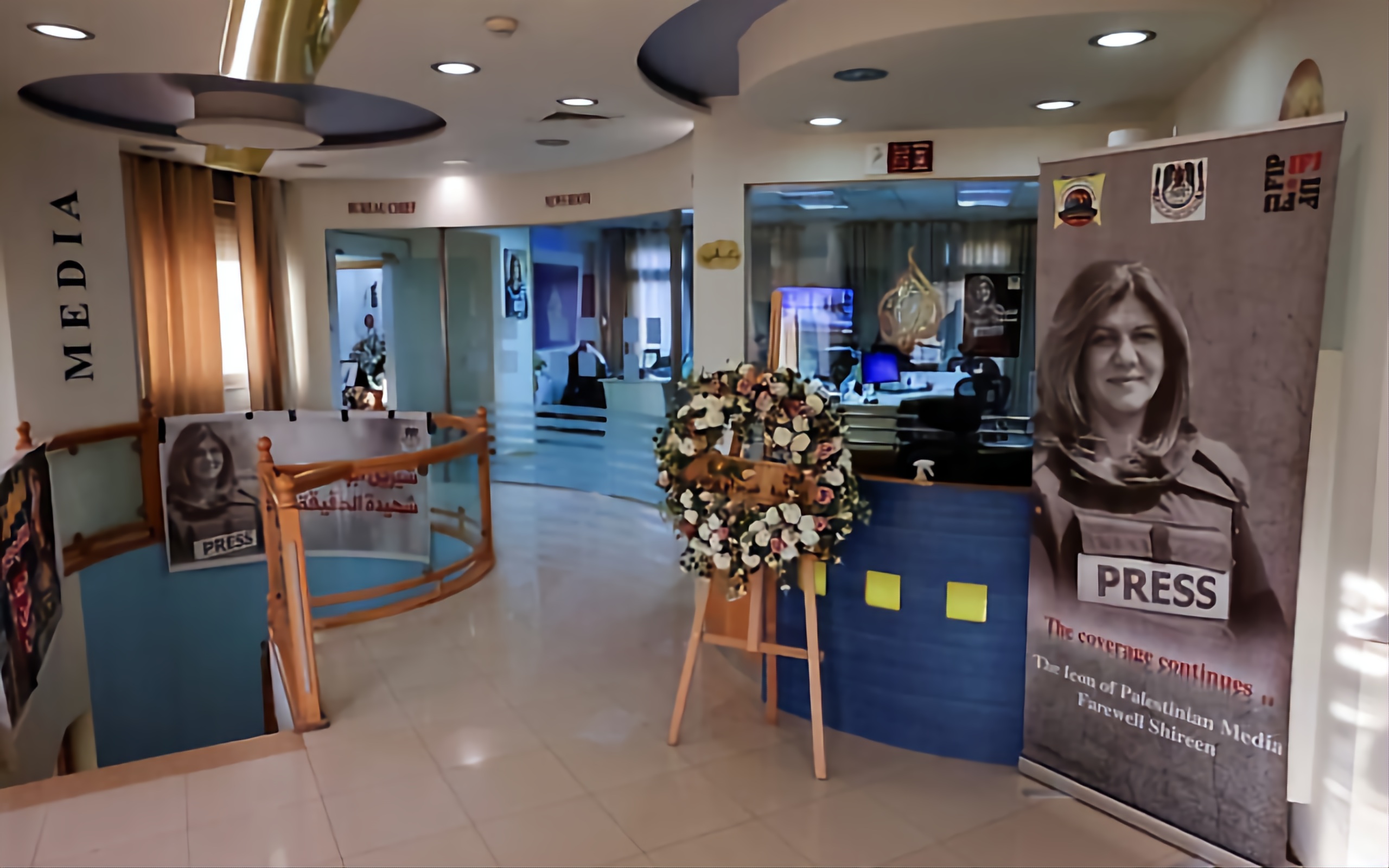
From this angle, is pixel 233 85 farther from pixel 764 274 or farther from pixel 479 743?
pixel 479 743

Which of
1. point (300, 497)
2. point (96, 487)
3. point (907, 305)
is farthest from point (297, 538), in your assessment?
point (907, 305)

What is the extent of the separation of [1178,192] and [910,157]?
2598mm

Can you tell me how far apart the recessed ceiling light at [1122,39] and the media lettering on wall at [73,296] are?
21.3ft

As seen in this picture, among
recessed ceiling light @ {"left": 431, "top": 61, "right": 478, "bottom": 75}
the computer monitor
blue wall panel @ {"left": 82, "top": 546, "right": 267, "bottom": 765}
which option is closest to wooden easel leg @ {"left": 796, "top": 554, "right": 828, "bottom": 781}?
recessed ceiling light @ {"left": 431, "top": 61, "right": 478, "bottom": 75}

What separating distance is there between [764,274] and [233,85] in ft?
11.5

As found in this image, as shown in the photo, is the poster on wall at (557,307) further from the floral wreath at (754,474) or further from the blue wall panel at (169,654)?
the floral wreath at (754,474)

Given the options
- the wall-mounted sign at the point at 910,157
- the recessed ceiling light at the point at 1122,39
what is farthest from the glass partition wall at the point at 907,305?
A: the recessed ceiling light at the point at 1122,39

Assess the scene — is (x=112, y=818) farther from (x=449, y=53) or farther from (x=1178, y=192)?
(x=1178, y=192)

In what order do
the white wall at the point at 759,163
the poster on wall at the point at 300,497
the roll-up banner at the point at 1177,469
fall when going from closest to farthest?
1. the roll-up banner at the point at 1177,469
2. the white wall at the point at 759,163
3. the poster on wall at the point at 300,497

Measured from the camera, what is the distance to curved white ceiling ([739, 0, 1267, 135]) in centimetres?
325

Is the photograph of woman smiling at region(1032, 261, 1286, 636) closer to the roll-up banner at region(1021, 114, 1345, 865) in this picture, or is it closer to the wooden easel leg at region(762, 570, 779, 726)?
the roll-up banner at region(1021, 114, 1345, 865)

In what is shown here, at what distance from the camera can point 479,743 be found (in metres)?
3.56

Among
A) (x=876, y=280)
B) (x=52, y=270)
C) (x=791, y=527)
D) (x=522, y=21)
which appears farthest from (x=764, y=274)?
(x=52, y=270)

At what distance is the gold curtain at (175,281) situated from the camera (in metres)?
7.08
